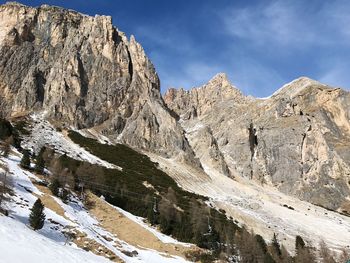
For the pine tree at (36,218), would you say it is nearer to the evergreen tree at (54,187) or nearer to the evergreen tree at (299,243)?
the evergreen tree at (54,187)

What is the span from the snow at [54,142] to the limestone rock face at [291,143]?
4823 centimetres

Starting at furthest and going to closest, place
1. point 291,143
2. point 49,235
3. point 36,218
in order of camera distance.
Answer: point 291,143
point 49,235
point 36,218

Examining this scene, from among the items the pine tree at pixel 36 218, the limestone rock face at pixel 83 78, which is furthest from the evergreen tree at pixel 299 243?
the pine tree at pixel 36 218

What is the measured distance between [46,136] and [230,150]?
8132 cm

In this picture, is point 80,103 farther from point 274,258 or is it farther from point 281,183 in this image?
point 274,258

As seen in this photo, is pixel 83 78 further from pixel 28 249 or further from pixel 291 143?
pixel 28 249

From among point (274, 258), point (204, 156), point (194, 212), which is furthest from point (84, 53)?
point (274, 258)

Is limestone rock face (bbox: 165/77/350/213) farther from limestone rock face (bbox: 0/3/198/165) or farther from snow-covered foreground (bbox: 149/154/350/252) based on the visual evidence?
limestone rock face (bbox: 0/3/198/165)

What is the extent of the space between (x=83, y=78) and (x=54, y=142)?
144ft

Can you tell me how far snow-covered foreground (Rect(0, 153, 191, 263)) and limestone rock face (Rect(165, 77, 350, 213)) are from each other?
93771 mm

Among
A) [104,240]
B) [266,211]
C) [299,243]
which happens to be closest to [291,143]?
[266,211]

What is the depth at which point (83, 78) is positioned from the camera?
478 feet

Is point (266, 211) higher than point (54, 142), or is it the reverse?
point (266, 211)

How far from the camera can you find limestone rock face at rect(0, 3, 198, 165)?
134m
